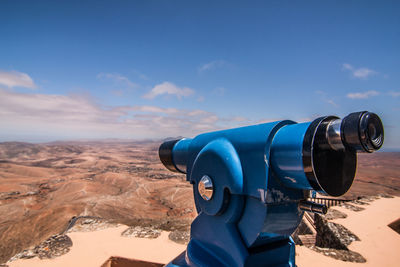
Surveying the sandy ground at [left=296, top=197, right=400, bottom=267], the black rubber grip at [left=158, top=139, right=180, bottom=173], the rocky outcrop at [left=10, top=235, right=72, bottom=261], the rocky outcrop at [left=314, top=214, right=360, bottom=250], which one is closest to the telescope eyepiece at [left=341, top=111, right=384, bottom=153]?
the black rubber grip at [left=158, top=139, right=180, bottom=173]

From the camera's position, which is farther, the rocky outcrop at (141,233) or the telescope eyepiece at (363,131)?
the rocky outcrop at (141,233)

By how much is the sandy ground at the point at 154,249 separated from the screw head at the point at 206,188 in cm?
393

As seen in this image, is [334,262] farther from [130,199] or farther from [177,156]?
[130,199]

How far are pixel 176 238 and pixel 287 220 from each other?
197 inches

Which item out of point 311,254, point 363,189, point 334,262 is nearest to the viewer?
point 334,262

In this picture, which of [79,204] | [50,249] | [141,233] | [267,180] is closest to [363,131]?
[267,180]

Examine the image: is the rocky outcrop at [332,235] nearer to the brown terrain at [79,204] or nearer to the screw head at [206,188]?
the brown terrain at [79,204]

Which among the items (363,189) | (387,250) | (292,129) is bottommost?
(363,189)

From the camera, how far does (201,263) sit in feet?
5.42

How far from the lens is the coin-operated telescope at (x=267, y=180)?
1.11 meters

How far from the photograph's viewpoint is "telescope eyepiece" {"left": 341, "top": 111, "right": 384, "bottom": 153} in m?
0.98

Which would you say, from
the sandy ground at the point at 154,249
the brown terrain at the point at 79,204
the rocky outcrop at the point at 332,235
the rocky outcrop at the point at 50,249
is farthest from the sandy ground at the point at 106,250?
the rocky outcrop at the point at 332,235

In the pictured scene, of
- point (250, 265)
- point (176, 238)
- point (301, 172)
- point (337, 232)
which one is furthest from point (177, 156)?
point (337, 232)

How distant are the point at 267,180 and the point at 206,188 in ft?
1.49
